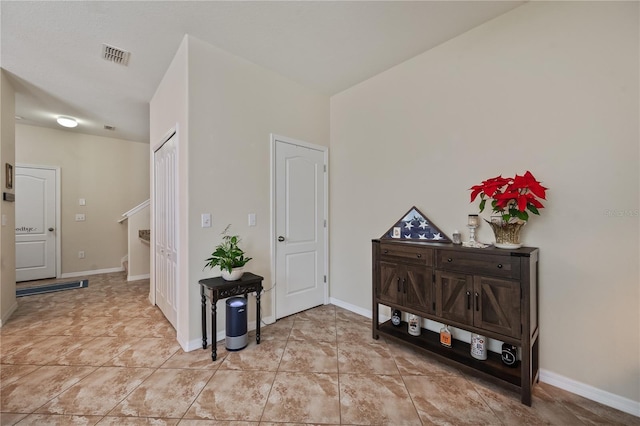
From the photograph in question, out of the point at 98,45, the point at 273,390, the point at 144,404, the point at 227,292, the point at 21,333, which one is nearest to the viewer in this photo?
the point at 144,404

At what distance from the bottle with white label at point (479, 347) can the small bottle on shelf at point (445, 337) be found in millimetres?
186

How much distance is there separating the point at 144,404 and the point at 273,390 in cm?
82

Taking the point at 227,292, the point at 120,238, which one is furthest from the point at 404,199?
the point at 120,238

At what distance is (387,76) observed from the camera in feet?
9.71

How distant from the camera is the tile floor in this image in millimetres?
1601

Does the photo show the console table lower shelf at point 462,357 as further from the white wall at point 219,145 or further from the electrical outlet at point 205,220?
the electrical outlet at point 205,220

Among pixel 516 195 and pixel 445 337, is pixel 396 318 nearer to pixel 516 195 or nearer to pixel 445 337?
pixel 445 337

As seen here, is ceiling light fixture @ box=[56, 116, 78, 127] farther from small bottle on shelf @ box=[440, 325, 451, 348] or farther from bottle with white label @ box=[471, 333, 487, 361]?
bottle with white label @ box=[471, 333, 487, 361]

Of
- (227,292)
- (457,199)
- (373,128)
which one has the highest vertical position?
(373,128)

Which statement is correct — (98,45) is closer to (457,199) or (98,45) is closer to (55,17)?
(55,17)

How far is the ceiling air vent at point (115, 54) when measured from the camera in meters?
2.53

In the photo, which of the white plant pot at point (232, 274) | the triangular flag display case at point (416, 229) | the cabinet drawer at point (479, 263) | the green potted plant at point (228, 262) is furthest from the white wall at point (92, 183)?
the cabinet drawer at point (479, 263)

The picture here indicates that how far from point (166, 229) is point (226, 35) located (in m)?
2.10

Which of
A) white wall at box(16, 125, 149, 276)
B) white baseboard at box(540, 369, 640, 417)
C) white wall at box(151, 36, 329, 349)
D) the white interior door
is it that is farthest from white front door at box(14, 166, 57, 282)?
white baseboard at box(540, 369, 640, 417)
